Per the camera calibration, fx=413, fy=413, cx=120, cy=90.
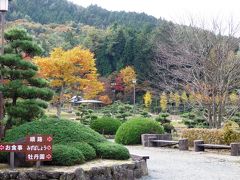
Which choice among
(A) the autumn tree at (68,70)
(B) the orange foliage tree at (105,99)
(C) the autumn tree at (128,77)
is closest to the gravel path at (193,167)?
(A) the autumn tree at (68,70)

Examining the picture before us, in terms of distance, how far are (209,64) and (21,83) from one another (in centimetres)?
1118

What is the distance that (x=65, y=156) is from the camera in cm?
841

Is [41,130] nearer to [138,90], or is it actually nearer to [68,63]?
A: [68,63]

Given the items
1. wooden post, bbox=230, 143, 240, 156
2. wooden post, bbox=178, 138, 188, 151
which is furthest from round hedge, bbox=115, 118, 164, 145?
wooden post, bbox=230, 143, 240, 156

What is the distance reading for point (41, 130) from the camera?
9211 millimetres

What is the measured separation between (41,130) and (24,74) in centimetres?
160

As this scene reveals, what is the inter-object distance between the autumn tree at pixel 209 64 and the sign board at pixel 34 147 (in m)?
11.9

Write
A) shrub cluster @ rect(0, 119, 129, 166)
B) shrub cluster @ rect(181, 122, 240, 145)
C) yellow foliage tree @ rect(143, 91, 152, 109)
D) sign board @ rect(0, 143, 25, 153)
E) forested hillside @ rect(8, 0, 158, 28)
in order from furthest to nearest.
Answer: forested hillside @ rect(8, 0, 158, 28) → yellow foliage tree @ rect(143, 91, 152, 109) → shrub cluster @ rect(181, 122, 240, 145) → shrub cluster @ rect(0, 119, 129, 166) → sign board @ rect(0, 143, 25, 153)

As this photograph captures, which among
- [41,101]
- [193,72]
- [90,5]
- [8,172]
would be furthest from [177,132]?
[90,5]

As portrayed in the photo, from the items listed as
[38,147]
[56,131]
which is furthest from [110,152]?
[38,147]

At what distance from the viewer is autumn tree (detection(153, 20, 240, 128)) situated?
18.5 meters

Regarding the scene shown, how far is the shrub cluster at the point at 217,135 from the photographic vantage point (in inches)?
622

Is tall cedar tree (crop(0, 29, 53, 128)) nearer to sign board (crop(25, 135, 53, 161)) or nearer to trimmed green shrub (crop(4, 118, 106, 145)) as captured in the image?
trimmed green shrub (crop(4, 118, 106, 145))

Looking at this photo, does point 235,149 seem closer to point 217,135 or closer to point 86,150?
point 217,135
